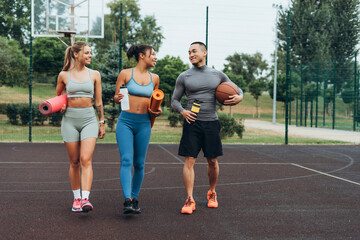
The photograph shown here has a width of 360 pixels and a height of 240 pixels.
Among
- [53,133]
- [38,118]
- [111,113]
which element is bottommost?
[53,133]

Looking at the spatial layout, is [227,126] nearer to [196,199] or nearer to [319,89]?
[196,199]

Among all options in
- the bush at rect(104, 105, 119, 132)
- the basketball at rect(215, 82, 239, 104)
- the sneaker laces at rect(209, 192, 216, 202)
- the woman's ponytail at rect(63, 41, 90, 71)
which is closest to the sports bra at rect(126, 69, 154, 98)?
the woman's ponytail at rect(63, 41, 90, 71)

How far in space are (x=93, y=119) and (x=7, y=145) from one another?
27.4ft

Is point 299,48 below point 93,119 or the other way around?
the other way around

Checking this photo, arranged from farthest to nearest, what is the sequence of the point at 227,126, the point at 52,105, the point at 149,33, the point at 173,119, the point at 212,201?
the point at 149,33, the point at 173,119, the point at 227,126, the point at 212,201, the point at 52,105

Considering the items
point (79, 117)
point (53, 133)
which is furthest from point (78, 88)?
point (53, 133)

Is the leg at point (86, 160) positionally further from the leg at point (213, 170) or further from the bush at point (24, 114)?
the bush at point (24, 114)

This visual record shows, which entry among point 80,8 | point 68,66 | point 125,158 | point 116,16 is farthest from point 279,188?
point 116,16

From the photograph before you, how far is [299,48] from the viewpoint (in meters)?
36.6

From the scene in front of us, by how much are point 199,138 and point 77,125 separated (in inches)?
53.7

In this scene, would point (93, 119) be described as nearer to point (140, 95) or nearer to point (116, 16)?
point (140, 95)

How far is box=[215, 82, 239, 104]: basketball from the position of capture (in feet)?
14.9

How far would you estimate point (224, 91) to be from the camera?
4.55 metres

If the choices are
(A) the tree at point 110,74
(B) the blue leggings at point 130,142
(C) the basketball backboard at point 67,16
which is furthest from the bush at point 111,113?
(B) the blue leggings at point 130,142
